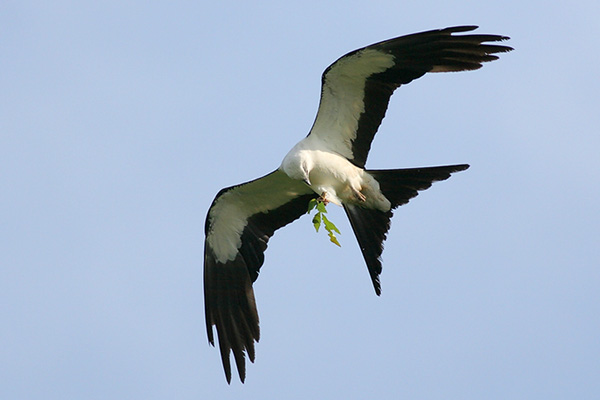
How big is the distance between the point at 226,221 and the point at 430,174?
259cm

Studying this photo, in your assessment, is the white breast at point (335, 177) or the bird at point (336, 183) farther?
the white breast at point (335, 177)

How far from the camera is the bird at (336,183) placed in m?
9.38

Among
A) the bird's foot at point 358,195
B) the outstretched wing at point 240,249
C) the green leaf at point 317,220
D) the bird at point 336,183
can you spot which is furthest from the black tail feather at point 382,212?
the outstretched wing at point 240,249

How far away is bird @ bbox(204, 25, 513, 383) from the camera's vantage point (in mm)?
9383

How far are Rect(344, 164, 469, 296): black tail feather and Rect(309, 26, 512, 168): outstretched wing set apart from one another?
1.50 feet

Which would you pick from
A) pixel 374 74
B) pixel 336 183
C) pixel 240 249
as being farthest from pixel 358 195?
pixel 240 249

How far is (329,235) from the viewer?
9086 millimetres

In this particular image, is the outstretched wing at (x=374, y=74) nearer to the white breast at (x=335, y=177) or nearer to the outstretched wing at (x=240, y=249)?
the white breast at (x=335, y=177)

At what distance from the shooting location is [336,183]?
9.92m

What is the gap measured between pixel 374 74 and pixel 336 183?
4.10 ft

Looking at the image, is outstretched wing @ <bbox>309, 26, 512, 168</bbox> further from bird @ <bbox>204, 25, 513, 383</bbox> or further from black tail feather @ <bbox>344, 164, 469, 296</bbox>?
black tail feather @ <bbox>344, 164, 469, 296</bbox>

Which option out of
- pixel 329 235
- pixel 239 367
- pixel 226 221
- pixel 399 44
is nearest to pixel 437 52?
pixel 399 44

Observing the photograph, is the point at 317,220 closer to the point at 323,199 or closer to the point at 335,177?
the point at 323,199

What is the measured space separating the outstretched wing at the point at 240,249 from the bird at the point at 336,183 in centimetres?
1
